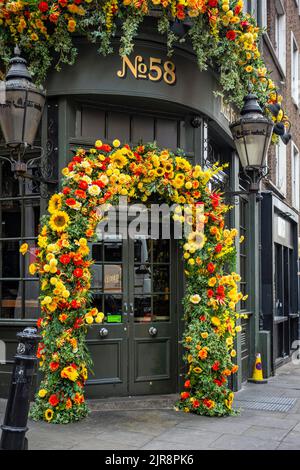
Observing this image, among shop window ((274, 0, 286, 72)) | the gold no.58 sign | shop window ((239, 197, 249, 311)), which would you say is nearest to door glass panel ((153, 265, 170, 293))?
the gold no.58 sign

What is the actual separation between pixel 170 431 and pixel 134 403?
136 cm

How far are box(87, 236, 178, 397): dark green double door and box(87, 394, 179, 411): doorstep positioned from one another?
92mm

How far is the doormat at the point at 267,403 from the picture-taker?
795 centimetres

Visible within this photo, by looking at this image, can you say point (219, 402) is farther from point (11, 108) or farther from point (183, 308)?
point (11, 108)

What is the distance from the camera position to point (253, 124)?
727cm

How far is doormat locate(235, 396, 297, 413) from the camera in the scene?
7.95 metres

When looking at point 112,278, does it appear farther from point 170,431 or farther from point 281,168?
point 281,168

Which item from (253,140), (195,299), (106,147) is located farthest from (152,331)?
(253,140)

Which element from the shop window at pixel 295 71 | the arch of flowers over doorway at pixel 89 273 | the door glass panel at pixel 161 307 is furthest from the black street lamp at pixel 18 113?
the shop window at pixel 295 71

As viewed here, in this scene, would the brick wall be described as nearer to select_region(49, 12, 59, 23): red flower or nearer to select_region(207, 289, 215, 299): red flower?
select_region(207, 289, 215, 299): red flower

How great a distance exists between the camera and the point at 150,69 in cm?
743

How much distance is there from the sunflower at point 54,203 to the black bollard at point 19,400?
214 cm

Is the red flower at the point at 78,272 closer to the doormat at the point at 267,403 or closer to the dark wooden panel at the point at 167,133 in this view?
the dark wooden panel at the point at 167,133

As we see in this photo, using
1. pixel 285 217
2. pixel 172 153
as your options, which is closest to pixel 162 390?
pixel 172 153
